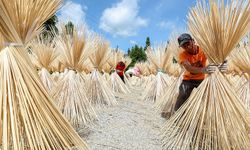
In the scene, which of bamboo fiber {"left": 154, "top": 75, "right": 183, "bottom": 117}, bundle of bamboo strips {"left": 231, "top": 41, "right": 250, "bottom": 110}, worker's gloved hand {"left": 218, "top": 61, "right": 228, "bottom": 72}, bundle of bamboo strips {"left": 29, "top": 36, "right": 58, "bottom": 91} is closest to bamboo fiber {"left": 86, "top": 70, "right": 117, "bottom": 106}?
bundle of bamboo strips {"left": 29, "top": 36, "right": 58, "bottom": 91}

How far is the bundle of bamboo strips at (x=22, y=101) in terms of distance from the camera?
181cm

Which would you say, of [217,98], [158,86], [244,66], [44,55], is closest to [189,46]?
[217,98]

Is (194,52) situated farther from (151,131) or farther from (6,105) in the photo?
(6,105)

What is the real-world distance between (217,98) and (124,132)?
1532 millimetres

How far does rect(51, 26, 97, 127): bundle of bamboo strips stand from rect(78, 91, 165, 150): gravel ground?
0.21 m

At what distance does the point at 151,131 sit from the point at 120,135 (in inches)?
18.6

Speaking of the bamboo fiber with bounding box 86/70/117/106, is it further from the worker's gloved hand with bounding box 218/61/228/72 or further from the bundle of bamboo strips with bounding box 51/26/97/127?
the worker's gloved hand with bounding box 218/61/228/72

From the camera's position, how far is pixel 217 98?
9.91 ft

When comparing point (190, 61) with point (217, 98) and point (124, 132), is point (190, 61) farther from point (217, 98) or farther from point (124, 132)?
point (124, 132)

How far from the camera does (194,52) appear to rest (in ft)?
12.9

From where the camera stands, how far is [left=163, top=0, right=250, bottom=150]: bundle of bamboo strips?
9.49 feet

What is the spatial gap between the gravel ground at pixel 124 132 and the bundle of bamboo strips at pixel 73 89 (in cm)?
21

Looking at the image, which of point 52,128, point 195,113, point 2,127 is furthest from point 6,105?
point 195,113

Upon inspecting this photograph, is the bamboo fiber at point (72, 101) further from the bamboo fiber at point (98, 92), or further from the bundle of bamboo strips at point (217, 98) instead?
the bamboo fiber at point (98, 92)
